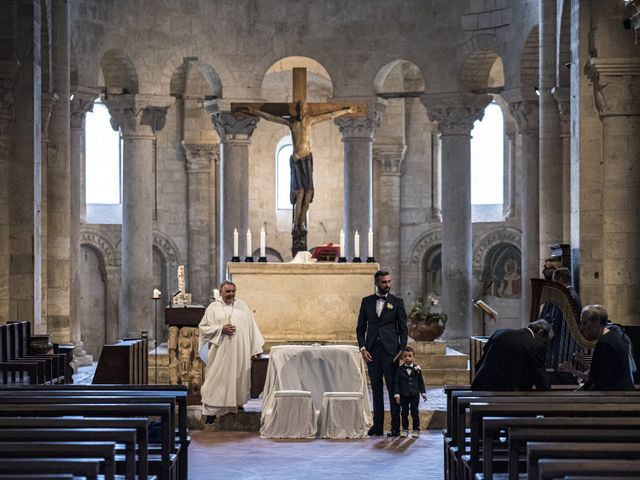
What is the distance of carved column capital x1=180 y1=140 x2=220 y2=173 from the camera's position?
3184 centimetres

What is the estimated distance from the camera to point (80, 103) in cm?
2598

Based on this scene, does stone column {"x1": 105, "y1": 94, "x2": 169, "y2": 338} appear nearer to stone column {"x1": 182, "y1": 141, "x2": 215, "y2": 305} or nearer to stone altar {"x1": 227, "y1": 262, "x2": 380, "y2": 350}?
stone column {"x1": 182, "y1": 141, "x2": 215, "y2": 305}

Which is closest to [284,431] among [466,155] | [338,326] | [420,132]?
[338,326]

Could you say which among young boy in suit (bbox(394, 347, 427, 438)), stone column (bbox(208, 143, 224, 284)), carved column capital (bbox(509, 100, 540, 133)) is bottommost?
young boy in suit (bbox(394, 347, 427, 438))

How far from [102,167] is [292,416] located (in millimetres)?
18281

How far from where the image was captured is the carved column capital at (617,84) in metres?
17.4

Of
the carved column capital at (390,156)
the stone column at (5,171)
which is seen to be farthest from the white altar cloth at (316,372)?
the carved column capital at (390,156)

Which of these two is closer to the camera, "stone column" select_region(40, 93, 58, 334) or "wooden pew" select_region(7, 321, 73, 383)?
"wooden pew" select_region(7, 321, 73, 383)

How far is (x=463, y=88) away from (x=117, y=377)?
13.2 metres

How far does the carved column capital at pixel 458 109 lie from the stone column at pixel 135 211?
19.6ft

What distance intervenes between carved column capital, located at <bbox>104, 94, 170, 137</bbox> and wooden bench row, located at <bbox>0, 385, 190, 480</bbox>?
1580 centimetres

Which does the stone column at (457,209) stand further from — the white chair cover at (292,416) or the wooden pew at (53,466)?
the wooden pew at (53,466)

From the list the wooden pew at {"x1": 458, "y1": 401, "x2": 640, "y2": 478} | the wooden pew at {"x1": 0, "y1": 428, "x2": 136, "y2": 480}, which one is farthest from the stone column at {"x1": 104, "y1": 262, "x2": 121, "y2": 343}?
the wooden pew at {"x1": 0, "y1": 428, "x2": 136, "y2": 480}

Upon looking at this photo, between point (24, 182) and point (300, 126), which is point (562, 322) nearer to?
point (300, 126)
